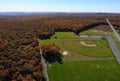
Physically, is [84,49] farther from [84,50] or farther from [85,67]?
[85,67]

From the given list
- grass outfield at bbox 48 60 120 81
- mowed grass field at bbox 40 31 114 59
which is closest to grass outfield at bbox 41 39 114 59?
mowed grass field at bbox 40 31 114 59

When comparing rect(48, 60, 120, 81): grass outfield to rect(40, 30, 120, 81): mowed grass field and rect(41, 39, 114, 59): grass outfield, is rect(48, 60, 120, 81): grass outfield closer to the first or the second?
rect(40, 30, 120, 81): mowed grass field

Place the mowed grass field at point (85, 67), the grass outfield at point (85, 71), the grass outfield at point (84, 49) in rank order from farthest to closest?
the grass outfield at point (84, 49) → the mowed grass field at point (85, 67) → the grass outfield at point (85, 71)

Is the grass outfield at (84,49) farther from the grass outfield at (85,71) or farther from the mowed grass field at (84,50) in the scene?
the grass outfield at (85,71)

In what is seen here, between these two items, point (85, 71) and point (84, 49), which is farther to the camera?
point (84, 49)

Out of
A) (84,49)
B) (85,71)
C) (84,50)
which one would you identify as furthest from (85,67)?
(84,49)

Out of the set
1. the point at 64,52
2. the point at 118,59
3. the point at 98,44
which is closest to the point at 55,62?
the point at 64,52

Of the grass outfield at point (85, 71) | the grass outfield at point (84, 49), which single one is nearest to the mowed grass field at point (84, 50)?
the grass outfield at point (84, 49)

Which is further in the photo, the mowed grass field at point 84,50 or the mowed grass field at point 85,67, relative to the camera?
the mowed grass field at point 84,50
